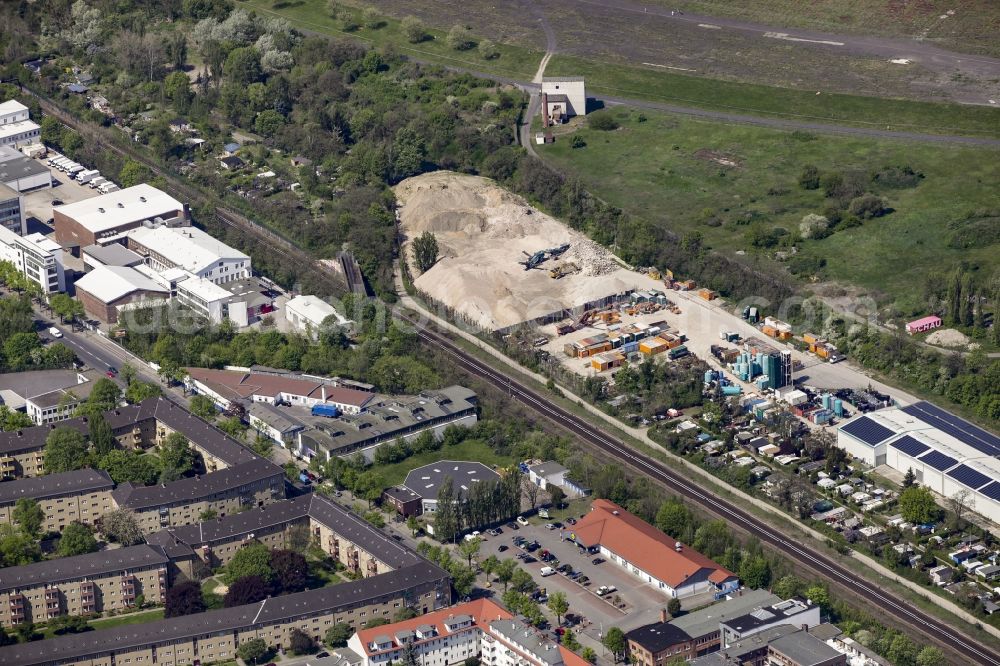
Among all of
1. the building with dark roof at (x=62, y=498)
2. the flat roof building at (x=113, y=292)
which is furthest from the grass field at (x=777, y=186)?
the building with dark roof at (x=62, y=498)

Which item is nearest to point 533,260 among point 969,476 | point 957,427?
point 957,427

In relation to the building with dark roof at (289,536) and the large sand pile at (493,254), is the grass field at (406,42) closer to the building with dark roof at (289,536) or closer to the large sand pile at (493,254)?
the large sand pile at (493,254)

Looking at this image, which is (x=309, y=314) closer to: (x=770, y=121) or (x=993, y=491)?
(x=993, y=491)

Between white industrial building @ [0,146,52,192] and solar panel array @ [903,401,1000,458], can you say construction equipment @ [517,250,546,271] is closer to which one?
solar panel array @ [903,401,1000,458]

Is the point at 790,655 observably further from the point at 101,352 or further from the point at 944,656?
the point at 101,352

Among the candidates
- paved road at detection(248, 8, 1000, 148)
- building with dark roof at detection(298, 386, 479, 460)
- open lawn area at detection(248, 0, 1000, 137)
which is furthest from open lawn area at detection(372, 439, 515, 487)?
open lawn area at detection(248, 0, 1000, 137)

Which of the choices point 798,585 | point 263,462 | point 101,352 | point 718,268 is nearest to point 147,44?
point 101,352
